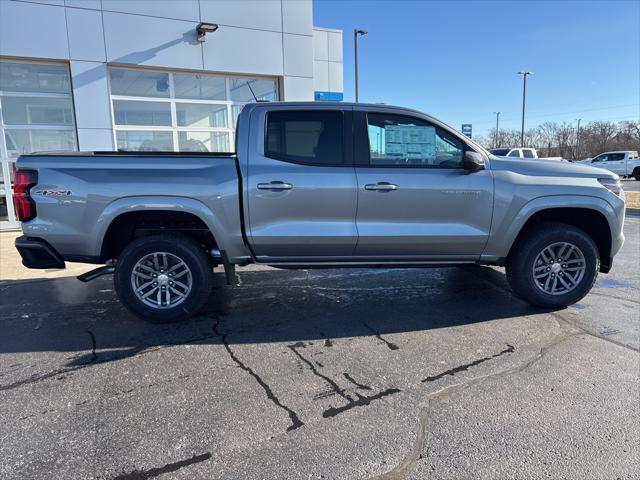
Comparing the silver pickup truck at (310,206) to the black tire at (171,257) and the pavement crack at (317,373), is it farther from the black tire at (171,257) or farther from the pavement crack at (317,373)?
the pavement crack at (317,373)

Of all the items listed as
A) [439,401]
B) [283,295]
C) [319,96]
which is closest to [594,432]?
[439,401]

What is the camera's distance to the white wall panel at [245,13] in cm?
1088

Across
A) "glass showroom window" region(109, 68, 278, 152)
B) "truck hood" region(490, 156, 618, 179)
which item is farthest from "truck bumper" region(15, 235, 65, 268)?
"glass showroom window" region(109, 68, 278, 152)

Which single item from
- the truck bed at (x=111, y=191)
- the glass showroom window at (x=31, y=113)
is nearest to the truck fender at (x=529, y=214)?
the truck bed at (x=111, y=191)

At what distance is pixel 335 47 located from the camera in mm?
17547

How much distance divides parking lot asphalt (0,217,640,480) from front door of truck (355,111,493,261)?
2.59 feet

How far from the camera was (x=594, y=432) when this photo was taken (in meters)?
2.68

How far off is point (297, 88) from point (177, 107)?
3.20 meters

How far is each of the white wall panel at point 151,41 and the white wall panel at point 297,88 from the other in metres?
2.30

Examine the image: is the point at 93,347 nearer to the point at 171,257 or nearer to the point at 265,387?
the point at 171,257

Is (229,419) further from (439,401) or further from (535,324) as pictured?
(535,324)

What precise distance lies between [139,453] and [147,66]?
1018 cm

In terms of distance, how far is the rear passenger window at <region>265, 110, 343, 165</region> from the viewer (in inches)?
172

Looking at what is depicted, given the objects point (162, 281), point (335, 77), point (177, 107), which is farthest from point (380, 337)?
point (335, 77)
